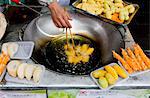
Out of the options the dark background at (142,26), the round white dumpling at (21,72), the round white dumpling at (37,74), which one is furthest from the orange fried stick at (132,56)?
the dark background at (142,26)

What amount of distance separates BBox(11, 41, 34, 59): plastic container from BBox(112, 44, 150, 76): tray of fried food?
0.62 meters

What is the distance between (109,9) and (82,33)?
349 mm

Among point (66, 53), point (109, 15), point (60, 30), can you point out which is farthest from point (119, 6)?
point (66, 53)

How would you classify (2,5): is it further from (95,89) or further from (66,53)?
(95,89)

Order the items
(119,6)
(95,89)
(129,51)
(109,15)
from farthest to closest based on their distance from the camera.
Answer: (119,6) < (109,15) < (129,51) < (95,89)

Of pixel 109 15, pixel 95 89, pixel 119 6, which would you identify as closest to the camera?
pixel 95 89

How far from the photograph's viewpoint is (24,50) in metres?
1.89

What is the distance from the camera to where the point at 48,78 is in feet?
5.63

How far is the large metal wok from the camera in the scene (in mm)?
1950

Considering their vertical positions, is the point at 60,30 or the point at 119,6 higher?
the point at 119,6

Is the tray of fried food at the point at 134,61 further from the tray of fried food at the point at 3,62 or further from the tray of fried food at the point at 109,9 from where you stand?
the tray of fried food at the point at 3,62

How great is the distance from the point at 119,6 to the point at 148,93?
104 cm

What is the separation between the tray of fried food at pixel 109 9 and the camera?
2.26m

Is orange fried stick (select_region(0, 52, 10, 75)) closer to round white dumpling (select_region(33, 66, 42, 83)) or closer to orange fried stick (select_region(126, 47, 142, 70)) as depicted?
round white dumpling (select_region(33, 66, 42, 83))
